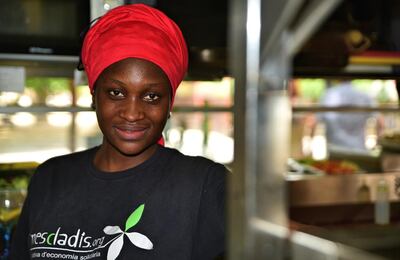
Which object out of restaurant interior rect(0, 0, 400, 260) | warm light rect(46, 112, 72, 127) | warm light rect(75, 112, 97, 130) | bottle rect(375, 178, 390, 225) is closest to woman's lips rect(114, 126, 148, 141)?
restaurant interior rect(0, 0, 400, 260)

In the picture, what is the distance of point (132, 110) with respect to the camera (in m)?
1.43

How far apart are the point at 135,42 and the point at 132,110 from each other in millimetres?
158

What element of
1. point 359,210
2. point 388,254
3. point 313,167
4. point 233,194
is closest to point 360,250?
point 388,254

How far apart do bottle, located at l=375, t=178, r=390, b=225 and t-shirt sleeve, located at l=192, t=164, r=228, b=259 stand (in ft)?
5.56

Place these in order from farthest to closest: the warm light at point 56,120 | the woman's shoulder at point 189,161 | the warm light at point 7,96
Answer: the warm light at point 56,120 < the warm light at point 7,96 < the woman's shoulder at point 189,161

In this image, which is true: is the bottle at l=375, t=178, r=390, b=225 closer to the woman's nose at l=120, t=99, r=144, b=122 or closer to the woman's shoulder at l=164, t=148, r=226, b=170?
the woman's shoulder at l=164, t=148, r=226, b=170

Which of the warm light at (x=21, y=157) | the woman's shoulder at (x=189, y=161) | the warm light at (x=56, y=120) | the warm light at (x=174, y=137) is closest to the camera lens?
the woman's shoulder at (x=189, y=161)

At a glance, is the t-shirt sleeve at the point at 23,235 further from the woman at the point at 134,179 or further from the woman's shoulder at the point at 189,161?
the woman's shoulder at the point at 189,161

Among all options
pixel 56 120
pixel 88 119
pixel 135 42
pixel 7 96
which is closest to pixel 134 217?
pixel 135 42

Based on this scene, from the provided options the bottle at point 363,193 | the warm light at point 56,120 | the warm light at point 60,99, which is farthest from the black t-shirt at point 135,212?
the warm light at point 56,120

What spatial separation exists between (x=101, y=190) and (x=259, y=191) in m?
0.95

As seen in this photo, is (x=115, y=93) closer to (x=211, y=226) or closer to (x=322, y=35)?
(x=211, y=226)

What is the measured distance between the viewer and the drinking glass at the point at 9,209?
2236 mm

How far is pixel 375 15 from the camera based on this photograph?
296 centimetres
